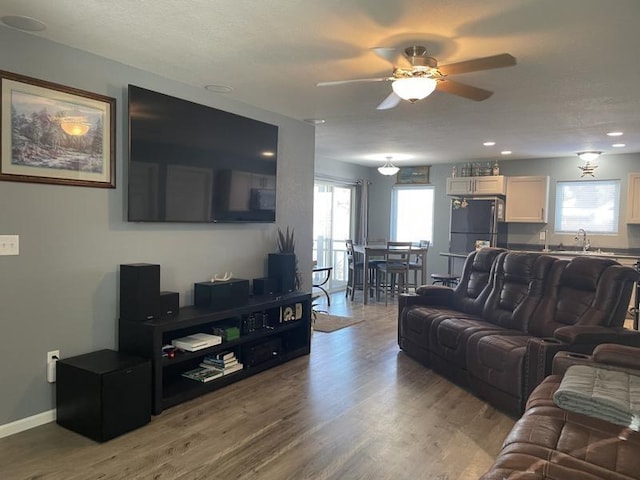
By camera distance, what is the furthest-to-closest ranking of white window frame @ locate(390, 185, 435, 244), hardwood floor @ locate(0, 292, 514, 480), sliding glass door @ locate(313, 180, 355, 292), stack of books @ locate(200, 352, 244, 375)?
white window frame @ locate(390, 185, 435, 244) → sliding glass door @ locate(313, 180, 355, 292) → stack of books @ locate(200, 352, 244, 375) → hardwood floor @ locate(0, 292, 514, 480)

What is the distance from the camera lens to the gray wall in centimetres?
279

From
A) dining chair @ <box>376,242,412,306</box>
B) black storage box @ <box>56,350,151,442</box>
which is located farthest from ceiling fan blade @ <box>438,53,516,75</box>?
dining chair @ <box>376,242,412,306</box>

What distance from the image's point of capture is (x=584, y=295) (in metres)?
3.61

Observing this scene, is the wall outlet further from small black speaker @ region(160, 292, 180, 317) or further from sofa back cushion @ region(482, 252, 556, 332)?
sofa back cushion @ region(482, 252, 556, 332)

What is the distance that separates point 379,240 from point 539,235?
9.04ft

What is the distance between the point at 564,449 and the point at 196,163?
123 inches

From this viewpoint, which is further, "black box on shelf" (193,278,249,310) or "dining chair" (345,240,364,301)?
"dining chair" (345,240,364,301)

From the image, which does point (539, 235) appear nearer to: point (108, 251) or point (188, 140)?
point (188, 140)

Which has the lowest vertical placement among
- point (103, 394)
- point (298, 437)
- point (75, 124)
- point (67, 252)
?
point (298, 437)

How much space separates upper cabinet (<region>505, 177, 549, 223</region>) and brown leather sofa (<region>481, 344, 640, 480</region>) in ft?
19.2

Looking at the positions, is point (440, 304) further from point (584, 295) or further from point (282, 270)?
point (282, 270)

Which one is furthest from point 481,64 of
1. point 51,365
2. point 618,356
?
point 51,365

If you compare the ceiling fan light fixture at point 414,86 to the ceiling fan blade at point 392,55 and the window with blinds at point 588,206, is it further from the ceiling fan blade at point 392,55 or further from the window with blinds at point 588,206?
the window with blinds at point 588,206

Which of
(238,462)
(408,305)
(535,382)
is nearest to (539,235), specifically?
(408,305)
